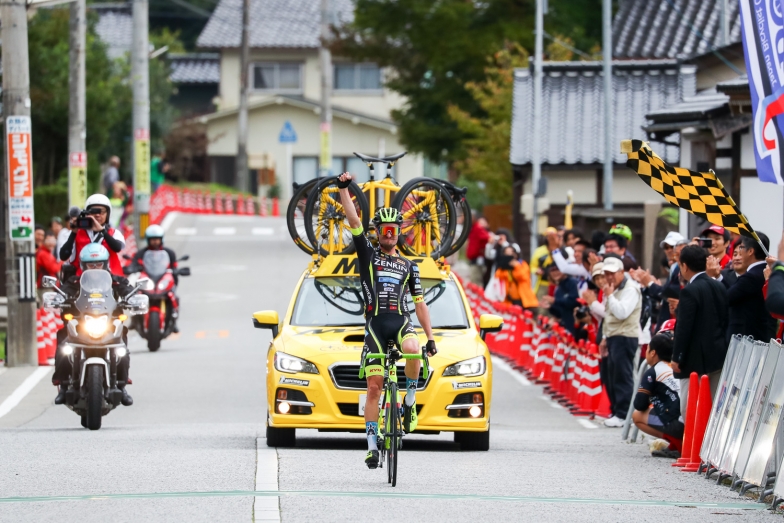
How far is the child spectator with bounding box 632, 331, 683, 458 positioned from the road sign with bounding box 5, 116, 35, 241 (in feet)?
34.5

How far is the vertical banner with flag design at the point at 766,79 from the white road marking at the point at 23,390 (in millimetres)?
8865

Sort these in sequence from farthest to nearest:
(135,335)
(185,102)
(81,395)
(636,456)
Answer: (185,102) → (135,335) → (81,395) → (636,456)

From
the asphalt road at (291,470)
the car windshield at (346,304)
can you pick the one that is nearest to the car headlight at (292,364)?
the asphalt road at (291,470)

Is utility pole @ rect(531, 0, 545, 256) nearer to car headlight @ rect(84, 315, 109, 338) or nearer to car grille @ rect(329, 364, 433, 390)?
car headlight @ rect(84, 315, 109, 338)

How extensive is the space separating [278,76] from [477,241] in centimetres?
4062

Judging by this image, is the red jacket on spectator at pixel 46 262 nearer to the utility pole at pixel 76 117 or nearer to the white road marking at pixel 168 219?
the utility pole at pixel 76 117

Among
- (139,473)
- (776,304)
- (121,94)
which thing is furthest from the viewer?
(121,94)

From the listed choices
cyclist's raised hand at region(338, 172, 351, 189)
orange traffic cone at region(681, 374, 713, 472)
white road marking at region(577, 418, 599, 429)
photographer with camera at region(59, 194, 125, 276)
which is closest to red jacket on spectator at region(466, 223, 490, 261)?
white road marking at region(577, 418, 599, 429)

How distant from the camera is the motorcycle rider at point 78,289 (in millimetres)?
13766

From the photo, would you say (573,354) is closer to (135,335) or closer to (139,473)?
(139,473)

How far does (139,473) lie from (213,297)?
23.4 metres

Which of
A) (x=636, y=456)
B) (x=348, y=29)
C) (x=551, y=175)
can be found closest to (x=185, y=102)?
(x=348, y=29)

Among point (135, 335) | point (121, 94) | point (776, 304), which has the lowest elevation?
point (135, 335)

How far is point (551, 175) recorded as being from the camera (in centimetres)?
3550
